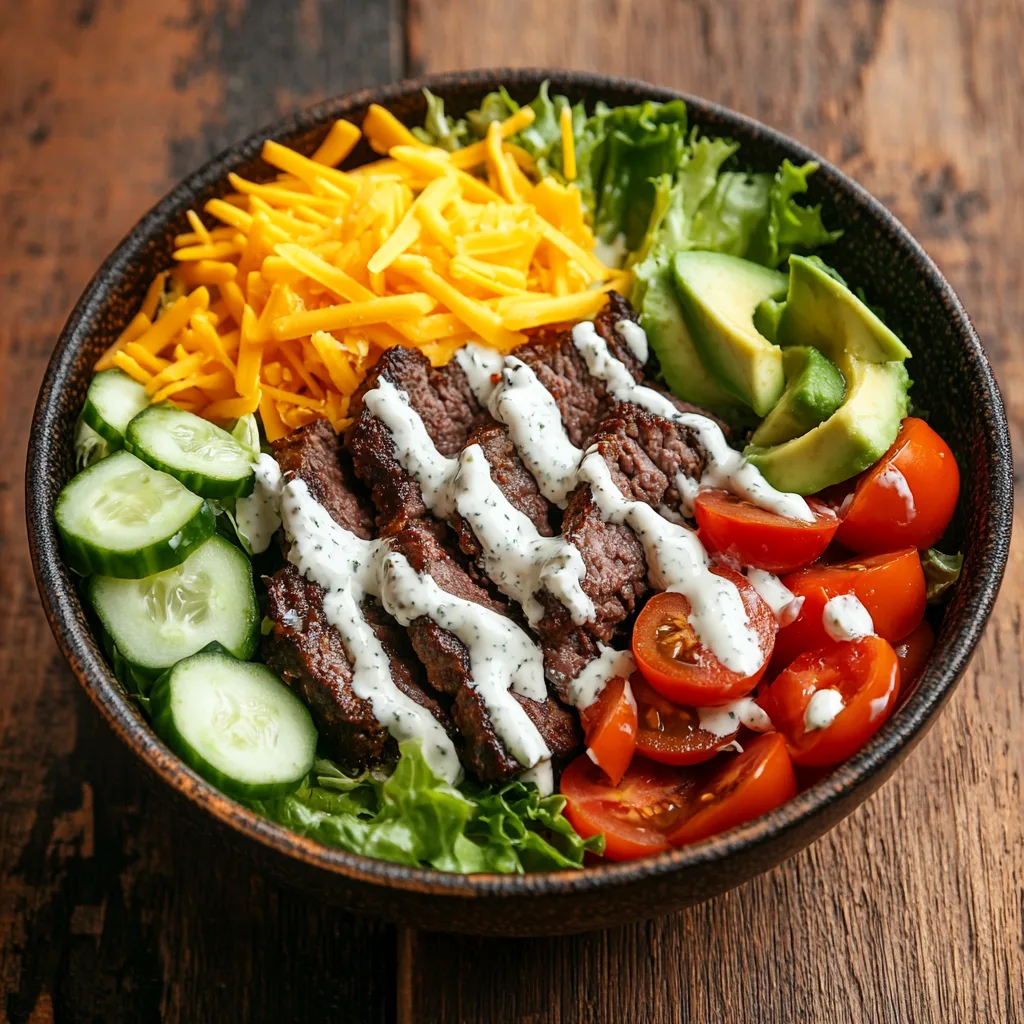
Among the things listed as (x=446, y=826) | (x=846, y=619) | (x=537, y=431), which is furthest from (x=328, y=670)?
(x=846, y=619)

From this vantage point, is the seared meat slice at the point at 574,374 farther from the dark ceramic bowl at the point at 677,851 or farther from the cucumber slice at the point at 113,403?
the cucumber slice at the point at 113,403

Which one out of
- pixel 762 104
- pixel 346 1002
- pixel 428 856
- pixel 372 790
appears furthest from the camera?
pixel 762 104

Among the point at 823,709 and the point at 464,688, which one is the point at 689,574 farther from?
the point at 464,688

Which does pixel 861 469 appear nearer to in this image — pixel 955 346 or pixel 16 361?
pixel 955 346

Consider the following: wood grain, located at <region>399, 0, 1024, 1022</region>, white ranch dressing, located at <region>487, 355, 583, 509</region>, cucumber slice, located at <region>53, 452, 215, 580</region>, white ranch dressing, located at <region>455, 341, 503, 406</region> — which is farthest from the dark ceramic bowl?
white ranch dressing, located at <region>487, 355, 583, 509</region>

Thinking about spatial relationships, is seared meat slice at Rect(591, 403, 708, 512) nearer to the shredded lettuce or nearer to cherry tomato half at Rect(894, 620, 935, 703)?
cherry tomato half at Rect(894, 620, 935, 703)

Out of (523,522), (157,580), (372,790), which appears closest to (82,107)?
(157,580)

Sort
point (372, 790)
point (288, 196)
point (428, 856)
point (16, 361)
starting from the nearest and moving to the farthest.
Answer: point (428, 856)
point (372, 790)
point (288, 196)
point (16, 361)
